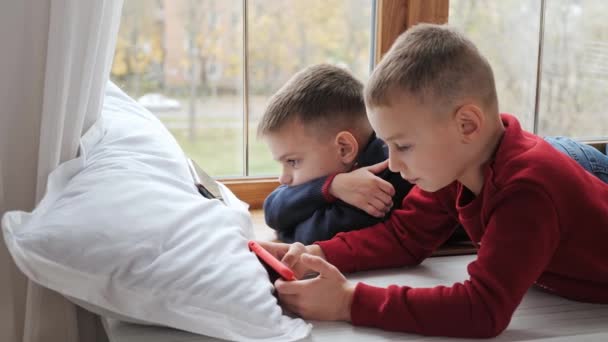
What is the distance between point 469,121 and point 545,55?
3.26 ft

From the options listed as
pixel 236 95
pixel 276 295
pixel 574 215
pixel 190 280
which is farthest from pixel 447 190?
pixel 236 95

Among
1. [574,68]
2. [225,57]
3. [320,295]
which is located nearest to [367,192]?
[320,295]

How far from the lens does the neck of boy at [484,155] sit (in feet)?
3.42

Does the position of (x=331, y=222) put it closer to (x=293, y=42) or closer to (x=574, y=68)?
(x=293, y=42)

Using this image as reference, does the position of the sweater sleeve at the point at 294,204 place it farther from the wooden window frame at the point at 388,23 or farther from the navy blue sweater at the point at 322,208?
the wooden window frame at the point at 388,23

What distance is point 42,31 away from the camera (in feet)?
3.29

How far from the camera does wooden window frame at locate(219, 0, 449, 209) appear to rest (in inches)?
65.0

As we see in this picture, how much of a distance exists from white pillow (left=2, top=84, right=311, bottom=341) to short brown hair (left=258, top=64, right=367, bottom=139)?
30 centimetres

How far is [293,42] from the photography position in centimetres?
179

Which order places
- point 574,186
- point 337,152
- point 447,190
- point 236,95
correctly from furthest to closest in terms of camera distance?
point 236,95 → point 337,152 → point 447,190 → point 574,186

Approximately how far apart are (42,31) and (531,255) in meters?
0.76

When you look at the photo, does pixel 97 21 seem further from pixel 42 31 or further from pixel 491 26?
pixel 491 26

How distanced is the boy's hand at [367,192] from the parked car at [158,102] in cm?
62

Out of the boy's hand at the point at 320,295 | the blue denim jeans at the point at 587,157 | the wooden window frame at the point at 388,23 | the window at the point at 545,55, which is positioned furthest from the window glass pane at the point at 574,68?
the boy's hand at the point at 320,295
